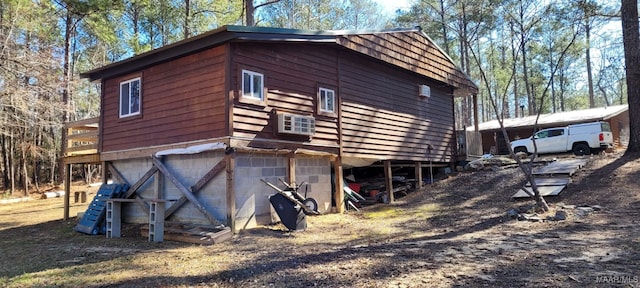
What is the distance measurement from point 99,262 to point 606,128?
18.9m

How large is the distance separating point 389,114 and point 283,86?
14.7ft

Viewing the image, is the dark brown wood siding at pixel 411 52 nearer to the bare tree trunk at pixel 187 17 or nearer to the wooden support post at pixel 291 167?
the wooden support post at pixel 291 167

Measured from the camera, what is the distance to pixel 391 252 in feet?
19.4

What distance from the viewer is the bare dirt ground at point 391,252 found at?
4.65m

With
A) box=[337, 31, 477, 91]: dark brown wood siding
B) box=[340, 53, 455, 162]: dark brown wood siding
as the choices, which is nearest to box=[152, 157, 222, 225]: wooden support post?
box=[340, 53, 455, 162]: dark brown wood siding

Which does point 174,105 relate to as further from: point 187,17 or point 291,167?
point 187,17

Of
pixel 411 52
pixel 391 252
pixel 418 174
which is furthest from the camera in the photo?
pixel 418 174

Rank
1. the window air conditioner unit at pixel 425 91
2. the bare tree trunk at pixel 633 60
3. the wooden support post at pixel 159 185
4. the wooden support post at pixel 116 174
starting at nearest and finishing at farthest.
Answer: the wooden support post at pixel 159 185, the wooden support post at pixel 116 174, the bare tree trunk at pixel 633 60, the window air conditioner unit at pixel 425 91

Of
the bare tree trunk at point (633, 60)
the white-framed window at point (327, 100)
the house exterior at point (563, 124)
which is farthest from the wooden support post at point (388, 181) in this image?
the house exterior at point (563, 124)

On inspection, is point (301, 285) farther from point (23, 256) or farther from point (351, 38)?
point (351, 38)

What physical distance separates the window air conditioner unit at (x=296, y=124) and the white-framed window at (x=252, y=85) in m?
0.71

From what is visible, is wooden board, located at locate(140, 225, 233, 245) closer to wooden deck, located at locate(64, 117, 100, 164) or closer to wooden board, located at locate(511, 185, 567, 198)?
wooden deck, located at locate(64, 117, 100, 164)

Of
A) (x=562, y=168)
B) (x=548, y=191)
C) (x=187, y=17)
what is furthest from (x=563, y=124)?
(x=187, y=17)

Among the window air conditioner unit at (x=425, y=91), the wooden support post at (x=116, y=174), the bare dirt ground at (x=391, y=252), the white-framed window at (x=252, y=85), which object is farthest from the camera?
the window air conditioner unit at (x=425, y=91)
